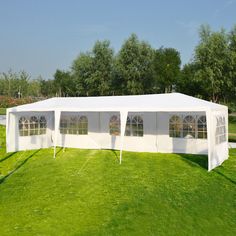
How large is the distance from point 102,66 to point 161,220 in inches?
1206

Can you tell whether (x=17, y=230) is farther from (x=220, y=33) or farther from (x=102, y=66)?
(x=102, y=66)

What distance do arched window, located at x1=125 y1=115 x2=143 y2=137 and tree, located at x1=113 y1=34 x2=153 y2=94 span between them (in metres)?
18.9

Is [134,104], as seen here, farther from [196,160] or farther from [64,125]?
[64,125]

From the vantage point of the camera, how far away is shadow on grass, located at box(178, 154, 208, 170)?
11.8m

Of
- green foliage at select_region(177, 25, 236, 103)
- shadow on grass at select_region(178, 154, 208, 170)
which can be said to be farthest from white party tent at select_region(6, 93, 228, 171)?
green foliage at select_region(177, 25, 236, 103)

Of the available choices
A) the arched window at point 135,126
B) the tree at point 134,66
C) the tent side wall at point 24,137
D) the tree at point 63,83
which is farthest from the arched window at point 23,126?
the tree at point 63,83

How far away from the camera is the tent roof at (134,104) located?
11828mm

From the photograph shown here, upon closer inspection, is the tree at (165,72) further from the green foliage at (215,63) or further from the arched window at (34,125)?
the arched window at (34,125)

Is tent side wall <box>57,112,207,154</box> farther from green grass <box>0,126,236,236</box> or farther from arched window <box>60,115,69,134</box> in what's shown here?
green grass <box>0,126,236,236</box>

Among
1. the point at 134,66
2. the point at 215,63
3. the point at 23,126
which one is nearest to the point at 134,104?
the point at 23,126

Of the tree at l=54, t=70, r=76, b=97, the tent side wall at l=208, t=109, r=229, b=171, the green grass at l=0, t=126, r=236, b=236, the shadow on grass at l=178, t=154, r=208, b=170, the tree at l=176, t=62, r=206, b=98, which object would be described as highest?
the tree at l=54, t=70, r=76, b=97

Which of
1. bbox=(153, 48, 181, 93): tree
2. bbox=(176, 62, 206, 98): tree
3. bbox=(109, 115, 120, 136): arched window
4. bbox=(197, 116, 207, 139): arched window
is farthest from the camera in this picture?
bbox=(153, 48, 181, 93): tree

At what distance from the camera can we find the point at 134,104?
42.6 ft

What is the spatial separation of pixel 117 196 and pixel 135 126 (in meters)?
6.27
